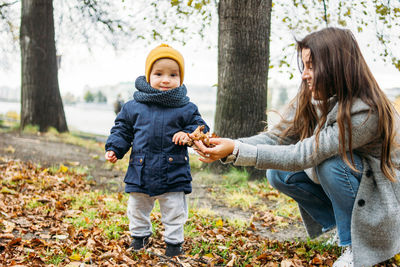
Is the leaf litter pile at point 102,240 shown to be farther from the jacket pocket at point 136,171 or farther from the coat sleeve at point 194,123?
the coat sleeve at point 194,123

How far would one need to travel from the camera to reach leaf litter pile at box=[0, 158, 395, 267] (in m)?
2.41

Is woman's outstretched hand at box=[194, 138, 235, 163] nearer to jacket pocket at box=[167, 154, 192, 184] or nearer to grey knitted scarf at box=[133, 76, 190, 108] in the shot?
jacket pocket at box=[167, 154, 192, 184]

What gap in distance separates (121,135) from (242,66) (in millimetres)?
2511

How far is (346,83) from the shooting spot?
7.39 feet

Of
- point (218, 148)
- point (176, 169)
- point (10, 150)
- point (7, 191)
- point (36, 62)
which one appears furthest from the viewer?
point (36, 62)

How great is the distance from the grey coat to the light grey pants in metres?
0.55

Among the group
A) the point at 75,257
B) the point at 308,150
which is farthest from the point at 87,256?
the point at 308,150

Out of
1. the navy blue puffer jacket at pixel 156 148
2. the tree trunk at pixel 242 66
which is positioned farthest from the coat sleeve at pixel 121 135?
the tree trunk at pixel 242 66

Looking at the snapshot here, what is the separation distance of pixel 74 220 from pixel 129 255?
0.93 meters

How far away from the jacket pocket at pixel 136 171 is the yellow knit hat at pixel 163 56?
23.8 inches

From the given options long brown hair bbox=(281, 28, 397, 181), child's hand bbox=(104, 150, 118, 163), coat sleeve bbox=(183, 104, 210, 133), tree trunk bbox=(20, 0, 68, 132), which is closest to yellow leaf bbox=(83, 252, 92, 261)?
child's hand bbox=(104, 150, 118, 163)

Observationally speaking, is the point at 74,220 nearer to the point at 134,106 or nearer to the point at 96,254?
the point at 96,254

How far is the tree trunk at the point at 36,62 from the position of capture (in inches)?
345

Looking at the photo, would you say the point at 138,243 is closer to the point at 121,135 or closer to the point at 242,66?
the point at 121,135
